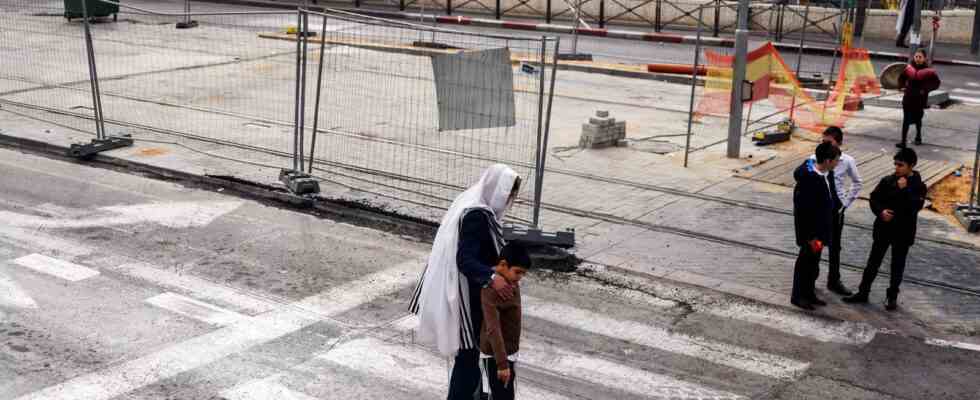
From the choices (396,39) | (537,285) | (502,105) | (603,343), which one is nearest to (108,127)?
(396,39)

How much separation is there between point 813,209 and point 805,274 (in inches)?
22.7

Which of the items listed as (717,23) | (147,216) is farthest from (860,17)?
(147,216)

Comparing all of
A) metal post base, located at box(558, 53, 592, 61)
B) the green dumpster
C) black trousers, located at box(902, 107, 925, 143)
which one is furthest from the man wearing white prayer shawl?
the green dumpster

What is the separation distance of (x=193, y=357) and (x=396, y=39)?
7204 mm

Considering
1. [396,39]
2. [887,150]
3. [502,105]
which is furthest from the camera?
[887,150]

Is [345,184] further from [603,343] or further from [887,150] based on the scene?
[887,150]

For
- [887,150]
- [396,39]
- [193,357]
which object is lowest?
[193,357]

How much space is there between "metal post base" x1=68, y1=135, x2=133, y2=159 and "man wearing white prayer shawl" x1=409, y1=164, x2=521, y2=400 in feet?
29.4

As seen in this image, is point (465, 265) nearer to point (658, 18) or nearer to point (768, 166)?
point (768, 166)

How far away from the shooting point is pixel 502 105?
10305mm

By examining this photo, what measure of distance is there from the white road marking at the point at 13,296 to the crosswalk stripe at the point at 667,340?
395cm

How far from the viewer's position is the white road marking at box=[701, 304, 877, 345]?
8.26 m

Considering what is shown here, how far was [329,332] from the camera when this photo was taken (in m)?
8.10

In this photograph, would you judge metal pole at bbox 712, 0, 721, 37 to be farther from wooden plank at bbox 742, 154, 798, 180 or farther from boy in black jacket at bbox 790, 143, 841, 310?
boy in black jacket at bbox 790, 143, 841, 310
